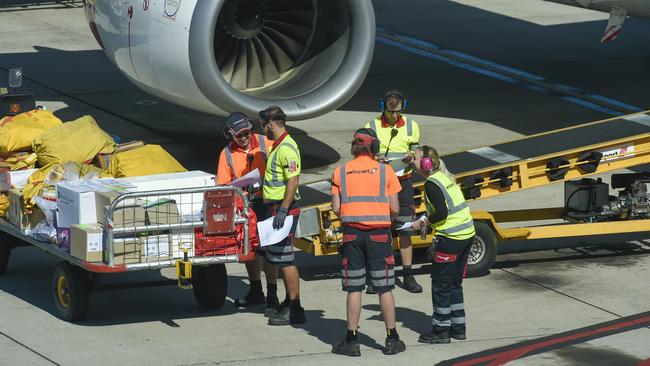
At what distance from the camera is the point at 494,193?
12320mm

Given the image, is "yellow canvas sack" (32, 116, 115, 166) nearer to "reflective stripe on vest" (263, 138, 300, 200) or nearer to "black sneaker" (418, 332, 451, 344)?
"reflective stripe on vest" (263, 138, 300, 200)

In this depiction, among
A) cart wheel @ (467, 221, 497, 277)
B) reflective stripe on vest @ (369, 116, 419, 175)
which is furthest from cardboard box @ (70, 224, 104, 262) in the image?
cart wheel @ (467, 221, 497, 277)

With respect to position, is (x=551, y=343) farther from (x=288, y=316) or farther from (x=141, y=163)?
(x=141, y=163)

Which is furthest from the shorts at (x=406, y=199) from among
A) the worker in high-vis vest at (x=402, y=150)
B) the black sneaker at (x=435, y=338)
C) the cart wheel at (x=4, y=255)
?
the cart wheel at (x=4, y=255)

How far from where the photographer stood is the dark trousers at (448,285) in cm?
999

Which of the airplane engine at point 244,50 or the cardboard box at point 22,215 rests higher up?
the airplane engine at point 244,50

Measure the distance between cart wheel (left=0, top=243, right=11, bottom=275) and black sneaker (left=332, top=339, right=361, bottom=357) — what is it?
11.8 ft

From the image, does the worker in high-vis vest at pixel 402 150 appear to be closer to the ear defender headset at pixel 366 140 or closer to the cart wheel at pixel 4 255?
the ear defender headset at pixel 366 140

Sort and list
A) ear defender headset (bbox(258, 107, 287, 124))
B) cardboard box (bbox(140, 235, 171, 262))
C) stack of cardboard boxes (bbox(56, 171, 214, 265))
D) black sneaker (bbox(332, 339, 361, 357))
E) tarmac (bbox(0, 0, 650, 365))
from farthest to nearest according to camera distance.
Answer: ear defender headset (bbox(258, 107, 287, 124)), cardboard box (bbox(140, 235, 171, 262)), stack of cardboard boxes (bbox(56, 171, 214, 265)), tarmac (bbox(0, 0, 650, 365)), black sneaker (bbox(332, 339, 361, 357))

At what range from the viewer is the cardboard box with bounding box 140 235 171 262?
10.1 meters

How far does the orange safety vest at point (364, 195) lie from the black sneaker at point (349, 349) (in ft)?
2.79

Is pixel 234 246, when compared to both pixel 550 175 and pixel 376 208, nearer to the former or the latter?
pixel 376 208

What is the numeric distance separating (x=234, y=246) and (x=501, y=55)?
44.2 feet

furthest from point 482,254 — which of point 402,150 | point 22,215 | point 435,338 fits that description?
point 22,215
